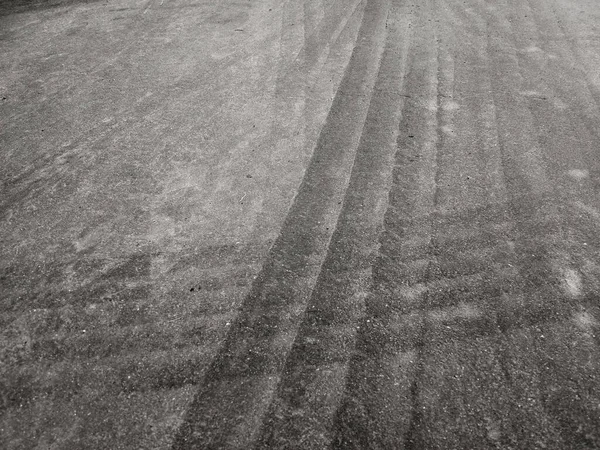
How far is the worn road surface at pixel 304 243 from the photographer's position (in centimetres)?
283

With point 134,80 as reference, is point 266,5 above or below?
above

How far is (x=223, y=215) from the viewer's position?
4.12 meters

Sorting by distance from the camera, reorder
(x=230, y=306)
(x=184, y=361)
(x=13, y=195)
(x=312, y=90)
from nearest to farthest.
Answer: (x=184, y=361) → (x=230, y=306) → (x=13, y=195) → (x=312, y=90)

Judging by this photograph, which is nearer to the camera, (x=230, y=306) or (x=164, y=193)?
(x=230, y=306)

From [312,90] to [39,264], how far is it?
11.0 ft

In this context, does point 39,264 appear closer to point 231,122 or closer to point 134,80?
point 231,122

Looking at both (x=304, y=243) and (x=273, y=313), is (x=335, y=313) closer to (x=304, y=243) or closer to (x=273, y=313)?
(x=273, y=313)

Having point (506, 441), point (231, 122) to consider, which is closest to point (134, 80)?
point (231, 122)

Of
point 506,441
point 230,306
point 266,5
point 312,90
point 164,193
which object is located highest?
point 266,5

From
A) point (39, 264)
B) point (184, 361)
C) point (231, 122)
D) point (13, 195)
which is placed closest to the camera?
point (184, 361)

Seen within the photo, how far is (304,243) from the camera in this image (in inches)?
151

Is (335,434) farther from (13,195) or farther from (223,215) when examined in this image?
(13,195)

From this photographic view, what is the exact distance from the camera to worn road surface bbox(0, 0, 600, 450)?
2.83 meters

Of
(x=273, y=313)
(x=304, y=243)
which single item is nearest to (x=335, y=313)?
(x=273, y=313)
